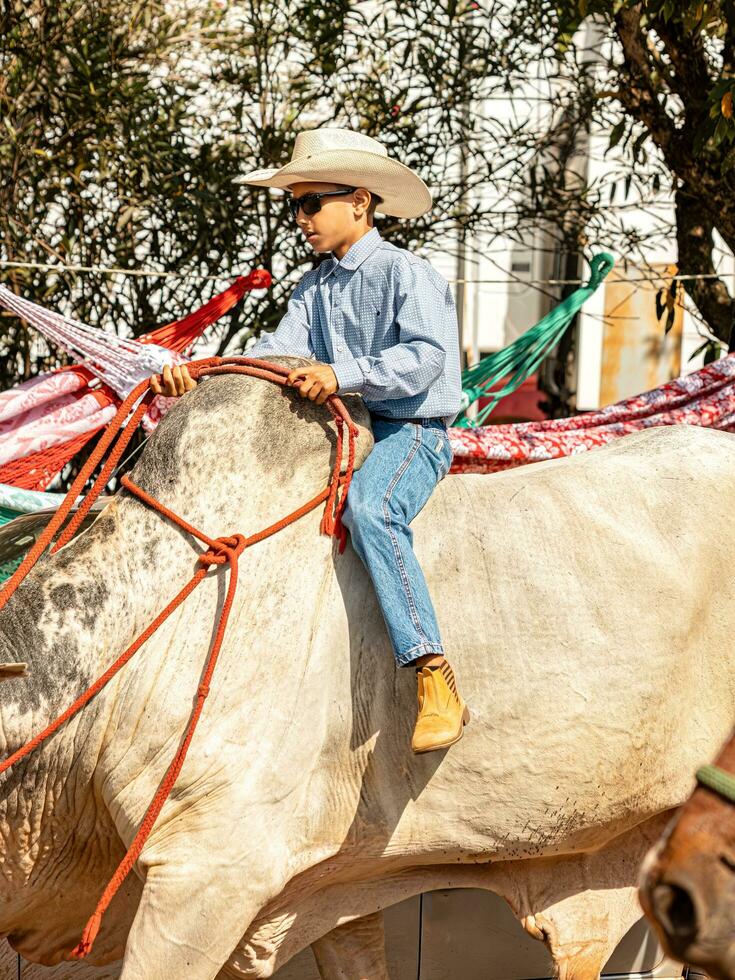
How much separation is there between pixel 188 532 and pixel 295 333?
704 mm

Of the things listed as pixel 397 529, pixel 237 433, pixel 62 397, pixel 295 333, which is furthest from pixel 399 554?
pixel 62 397

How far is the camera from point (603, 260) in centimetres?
478

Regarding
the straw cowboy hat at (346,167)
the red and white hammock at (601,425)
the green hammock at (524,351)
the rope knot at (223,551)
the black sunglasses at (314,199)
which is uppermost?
the straw cowboy hat at (346,167)

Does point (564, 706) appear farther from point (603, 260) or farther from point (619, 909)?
point (603, 260)

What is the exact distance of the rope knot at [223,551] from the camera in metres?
2.73

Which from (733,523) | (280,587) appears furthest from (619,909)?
(280,587)

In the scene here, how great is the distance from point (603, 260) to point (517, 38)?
2545 millimetres

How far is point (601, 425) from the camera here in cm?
439

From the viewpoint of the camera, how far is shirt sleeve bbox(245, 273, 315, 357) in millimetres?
3191

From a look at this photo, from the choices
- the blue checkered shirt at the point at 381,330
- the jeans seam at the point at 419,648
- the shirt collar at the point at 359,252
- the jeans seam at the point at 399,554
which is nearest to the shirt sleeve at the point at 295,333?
the blue checkered shirt at the point at 381,330

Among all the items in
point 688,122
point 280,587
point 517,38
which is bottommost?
point 280,587

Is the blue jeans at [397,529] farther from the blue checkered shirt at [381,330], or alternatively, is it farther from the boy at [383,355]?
the blue checkered shirt at [381,330]

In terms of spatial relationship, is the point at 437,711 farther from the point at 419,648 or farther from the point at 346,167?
the point at 346,167

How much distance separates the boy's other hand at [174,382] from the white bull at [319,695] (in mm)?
30
